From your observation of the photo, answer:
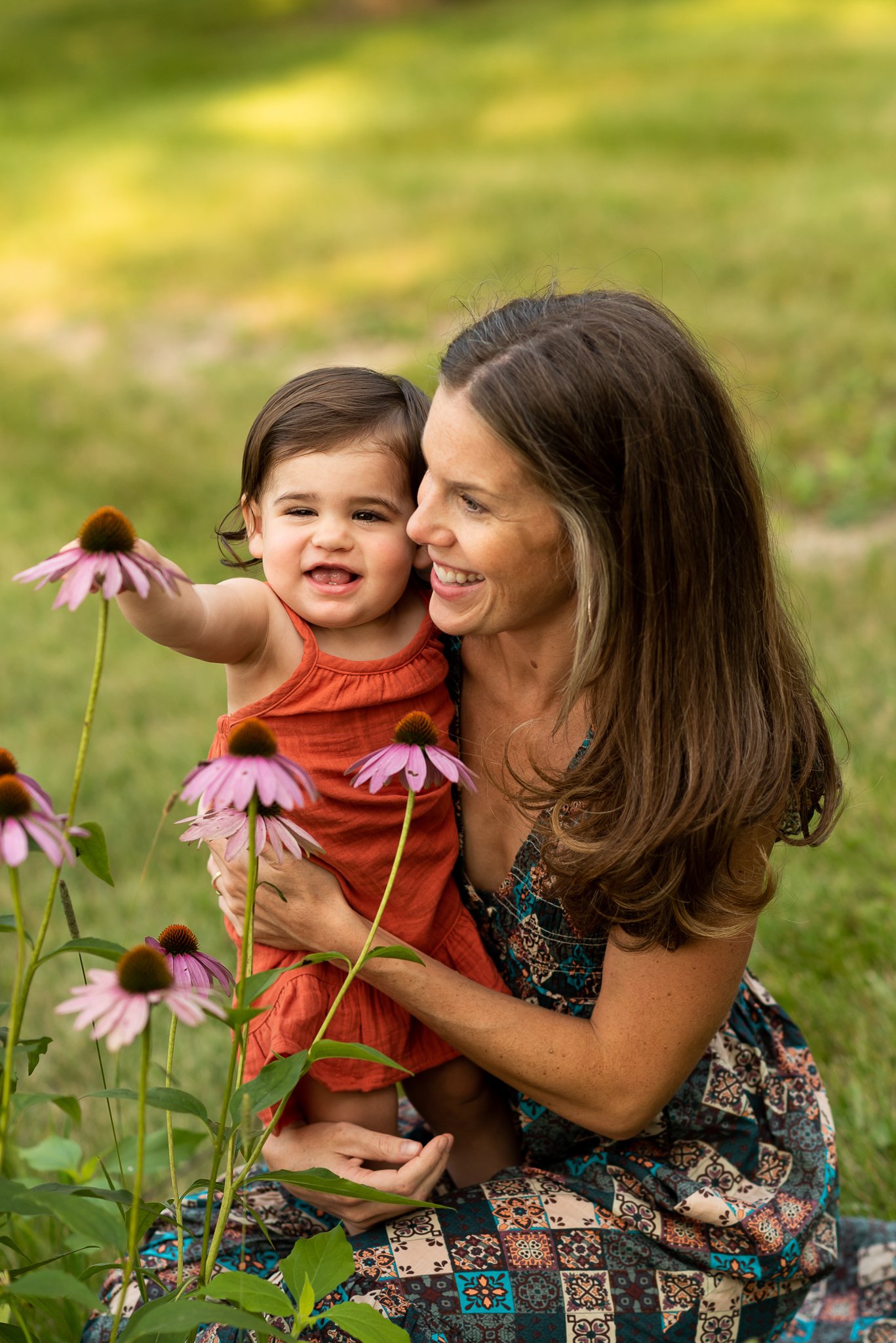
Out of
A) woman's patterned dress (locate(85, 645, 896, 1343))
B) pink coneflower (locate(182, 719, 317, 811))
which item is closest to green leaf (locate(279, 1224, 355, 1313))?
woman's patterned dress (locate(85, 645, 896, 1343))

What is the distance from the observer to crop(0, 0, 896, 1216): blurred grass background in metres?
3.43

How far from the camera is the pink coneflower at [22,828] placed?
3.37 feet

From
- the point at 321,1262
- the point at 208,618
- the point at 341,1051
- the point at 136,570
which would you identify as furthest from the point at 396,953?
the point at 208,618

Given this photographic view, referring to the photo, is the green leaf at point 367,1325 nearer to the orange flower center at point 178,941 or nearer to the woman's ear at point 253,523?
the orange flower center at point 178,941

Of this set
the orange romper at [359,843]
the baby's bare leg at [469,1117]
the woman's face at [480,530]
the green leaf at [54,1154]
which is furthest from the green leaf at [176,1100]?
the green leaf at [54,1154]

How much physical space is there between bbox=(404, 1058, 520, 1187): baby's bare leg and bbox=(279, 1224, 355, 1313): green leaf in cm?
71

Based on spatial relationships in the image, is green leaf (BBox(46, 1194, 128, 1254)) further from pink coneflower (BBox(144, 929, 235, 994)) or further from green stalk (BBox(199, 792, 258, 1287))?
pink coneflower (BBox(144, 929, 235, 994))

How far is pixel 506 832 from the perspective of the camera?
200cm

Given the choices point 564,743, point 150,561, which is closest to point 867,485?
point 564,743

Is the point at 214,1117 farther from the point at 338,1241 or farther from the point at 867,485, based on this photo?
the point at 867,485

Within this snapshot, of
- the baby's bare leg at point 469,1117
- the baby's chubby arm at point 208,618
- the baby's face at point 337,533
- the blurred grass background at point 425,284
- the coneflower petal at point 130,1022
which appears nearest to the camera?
the coneflower petal at point 130,1022

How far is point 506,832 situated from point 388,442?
22.8 inches

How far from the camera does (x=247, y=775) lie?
3.74 ft

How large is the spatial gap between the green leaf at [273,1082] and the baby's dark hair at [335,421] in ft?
2.82
